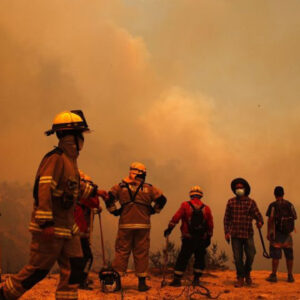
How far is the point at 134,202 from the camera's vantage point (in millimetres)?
9594

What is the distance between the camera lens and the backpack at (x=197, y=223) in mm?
10359

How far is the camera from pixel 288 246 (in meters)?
11.7

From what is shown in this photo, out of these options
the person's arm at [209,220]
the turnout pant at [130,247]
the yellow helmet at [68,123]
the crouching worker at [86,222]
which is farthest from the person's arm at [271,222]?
the yellow helmet at [68,123]

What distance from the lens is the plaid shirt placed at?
34.5ft

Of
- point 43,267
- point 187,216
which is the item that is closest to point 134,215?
point 187,216

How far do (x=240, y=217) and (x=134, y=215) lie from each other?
2.62 m

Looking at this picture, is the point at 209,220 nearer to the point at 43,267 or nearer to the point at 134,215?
the point at 134,215

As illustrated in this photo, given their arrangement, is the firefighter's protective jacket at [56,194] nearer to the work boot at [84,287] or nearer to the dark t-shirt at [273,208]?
the work boot at [84,287]

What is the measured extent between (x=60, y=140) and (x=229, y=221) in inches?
233

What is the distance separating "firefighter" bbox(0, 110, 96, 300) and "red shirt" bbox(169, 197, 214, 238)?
15.9 feet

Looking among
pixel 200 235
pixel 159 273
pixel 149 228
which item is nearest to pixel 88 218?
pixel 149 228

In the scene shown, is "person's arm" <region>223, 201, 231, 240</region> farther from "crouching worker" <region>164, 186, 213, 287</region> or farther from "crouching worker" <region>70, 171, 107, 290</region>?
"crouching worker" <region>70, 171, 107, 290</region>

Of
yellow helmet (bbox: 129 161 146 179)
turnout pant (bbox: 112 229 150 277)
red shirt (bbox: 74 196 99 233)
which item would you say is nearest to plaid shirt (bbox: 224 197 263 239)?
turnout pant (bbox: 112 229 150 277)

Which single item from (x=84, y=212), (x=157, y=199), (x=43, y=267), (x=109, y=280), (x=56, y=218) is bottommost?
(x=109, y=280)
